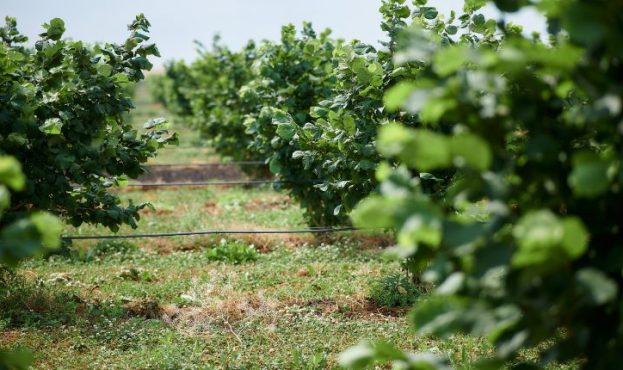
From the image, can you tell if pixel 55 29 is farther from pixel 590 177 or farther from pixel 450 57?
pixel 590 177

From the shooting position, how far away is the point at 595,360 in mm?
1612

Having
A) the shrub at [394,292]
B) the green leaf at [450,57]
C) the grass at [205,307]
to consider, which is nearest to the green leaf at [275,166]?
the grass at [205,307]

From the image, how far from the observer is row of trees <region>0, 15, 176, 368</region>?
13.9 ft

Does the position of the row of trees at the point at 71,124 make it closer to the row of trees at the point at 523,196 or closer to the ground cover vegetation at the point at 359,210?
the ground cover vegetation at the point at 359,210

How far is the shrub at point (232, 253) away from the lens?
22.7 feet

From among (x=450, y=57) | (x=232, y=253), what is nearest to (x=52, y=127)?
(x=232, y=253)

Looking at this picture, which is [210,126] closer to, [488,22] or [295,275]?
[295,275]

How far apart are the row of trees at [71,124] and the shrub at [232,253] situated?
2006 millimetres

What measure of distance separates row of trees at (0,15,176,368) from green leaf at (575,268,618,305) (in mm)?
3712

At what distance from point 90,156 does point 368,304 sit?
107 inches

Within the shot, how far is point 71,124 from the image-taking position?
182 inches

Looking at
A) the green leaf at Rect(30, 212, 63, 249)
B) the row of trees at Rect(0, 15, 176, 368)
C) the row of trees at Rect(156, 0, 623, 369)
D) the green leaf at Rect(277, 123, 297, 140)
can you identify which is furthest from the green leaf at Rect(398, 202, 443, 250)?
the green leaf at Rect(277, 123, 297, 140)

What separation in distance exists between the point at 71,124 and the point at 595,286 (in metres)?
4.17

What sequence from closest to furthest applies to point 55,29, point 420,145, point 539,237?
1. point 539,237
2. point 420,145
3. point 55,29
